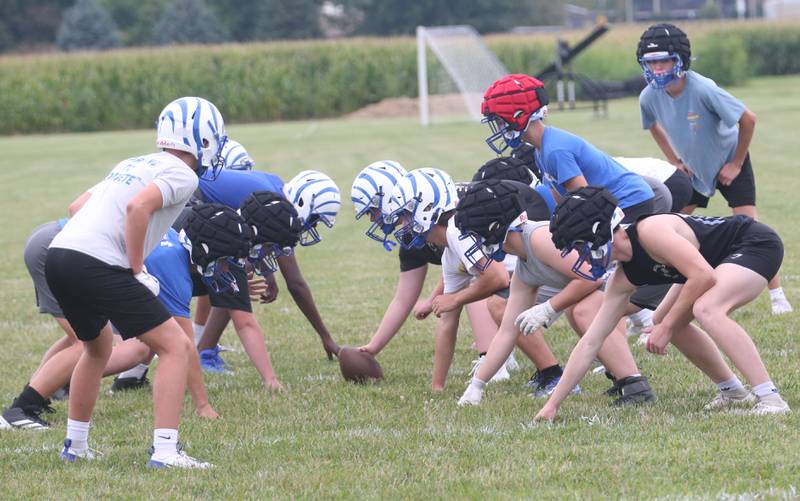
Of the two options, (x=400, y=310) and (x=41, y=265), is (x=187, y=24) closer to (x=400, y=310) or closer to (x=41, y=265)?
(x=400, y=310)

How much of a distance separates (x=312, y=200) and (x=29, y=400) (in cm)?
197

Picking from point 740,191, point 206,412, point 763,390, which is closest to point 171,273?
point 206,412

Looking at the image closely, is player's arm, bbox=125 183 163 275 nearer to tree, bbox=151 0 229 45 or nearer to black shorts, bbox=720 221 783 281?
black shorts, bbox=720 221 783 281

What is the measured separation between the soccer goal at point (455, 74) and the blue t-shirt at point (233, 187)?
28.4 metres

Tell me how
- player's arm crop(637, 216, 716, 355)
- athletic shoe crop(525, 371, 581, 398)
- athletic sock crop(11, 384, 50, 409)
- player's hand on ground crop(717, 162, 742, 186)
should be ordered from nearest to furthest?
player's arm crop(637, 216, 716, 355)
athletic sock crop(11, 384, 50, 409)
athletic shoe crop(525, 371, 581, 398)
player's hand on ground crop(717, 162, 742, 186)

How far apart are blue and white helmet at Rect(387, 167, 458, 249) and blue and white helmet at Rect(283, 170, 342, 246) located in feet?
1.98

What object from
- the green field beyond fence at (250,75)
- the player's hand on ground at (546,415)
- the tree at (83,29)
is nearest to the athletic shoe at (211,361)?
the player's hand on ground at (546,415)

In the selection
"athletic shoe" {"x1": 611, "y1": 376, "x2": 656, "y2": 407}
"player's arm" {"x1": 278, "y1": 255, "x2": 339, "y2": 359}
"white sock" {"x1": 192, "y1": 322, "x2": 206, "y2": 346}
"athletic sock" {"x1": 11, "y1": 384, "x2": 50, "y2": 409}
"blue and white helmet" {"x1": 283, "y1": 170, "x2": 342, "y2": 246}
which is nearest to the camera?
"athletic shoe" {"x1": 611, "y1": 376, "x2": 656, "y2": 407}

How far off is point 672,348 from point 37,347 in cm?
457

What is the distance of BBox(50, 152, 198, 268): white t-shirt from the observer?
16.8 feet

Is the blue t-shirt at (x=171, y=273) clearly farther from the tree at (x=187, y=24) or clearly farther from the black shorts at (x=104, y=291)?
the tree at (x=187, y=24)

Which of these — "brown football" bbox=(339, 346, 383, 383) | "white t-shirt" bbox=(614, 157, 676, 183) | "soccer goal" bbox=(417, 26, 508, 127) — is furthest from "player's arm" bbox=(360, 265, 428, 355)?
"soccer goal" bbox=(417, 26, 508, 127)

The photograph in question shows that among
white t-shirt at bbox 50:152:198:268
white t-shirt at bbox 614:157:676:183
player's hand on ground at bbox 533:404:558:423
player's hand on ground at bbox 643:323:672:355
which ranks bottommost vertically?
player's hand on ground at bbox 533:404:558:423

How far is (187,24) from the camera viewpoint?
7638 centimetres
